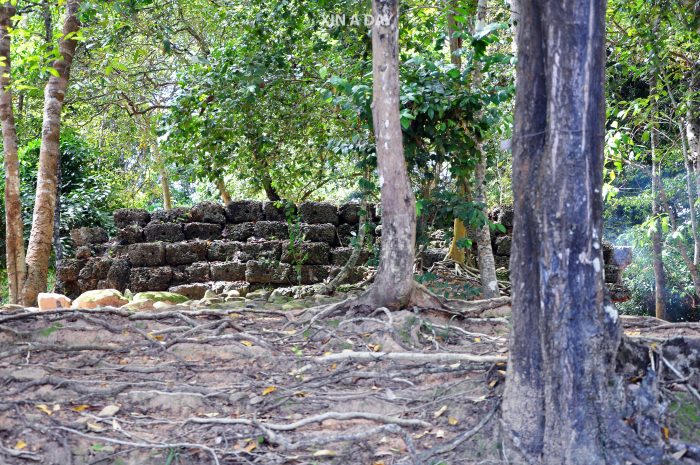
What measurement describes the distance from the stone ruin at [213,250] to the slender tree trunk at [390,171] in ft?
11.7

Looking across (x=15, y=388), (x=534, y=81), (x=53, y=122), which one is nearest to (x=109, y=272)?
(x=53, y=122)

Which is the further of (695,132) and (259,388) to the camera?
(695,132)

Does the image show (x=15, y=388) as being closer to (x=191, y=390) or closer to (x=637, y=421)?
(x=191, y=390)

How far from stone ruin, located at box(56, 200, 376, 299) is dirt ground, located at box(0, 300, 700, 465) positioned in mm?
3506

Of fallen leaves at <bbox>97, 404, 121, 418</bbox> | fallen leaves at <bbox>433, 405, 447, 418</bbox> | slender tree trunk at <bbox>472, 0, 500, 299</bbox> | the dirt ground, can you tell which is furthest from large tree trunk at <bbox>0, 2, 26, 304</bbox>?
fallen leaves at <bbox>433, 405, 447, 418</bbox>

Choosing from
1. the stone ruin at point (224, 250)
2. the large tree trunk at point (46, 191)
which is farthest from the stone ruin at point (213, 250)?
the large tree trunk at point (46, 191)

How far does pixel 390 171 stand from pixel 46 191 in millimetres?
4190

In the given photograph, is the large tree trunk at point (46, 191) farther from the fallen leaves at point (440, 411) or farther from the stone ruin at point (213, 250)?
the fallen leaves at point (440, 411)

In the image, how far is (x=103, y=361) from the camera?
4.77 meters

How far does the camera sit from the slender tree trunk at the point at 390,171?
534 centimetres

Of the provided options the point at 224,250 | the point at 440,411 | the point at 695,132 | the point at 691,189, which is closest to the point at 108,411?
the point at 440,411

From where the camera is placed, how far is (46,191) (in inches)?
291

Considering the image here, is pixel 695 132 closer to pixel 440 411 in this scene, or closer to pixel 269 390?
pixel 440 411

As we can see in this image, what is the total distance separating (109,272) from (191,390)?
5515 millimetres
